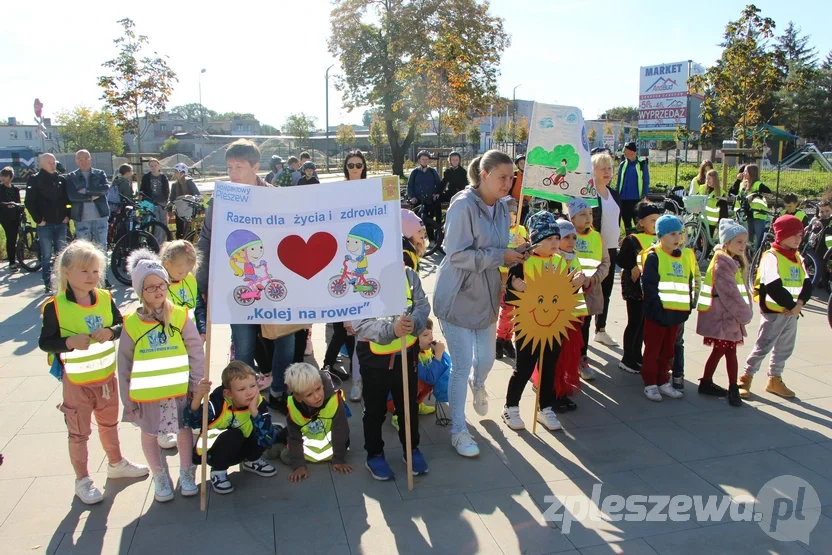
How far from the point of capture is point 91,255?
11.6 feet

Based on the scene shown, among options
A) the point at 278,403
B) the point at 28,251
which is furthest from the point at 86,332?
the point at 28,251

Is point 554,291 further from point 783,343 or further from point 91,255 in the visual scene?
point 91,255

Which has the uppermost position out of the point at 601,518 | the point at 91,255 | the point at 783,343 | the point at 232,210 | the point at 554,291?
the point at 232,210

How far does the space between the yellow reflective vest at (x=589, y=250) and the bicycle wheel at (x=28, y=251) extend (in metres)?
9.21

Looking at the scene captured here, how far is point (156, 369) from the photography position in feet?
11.7

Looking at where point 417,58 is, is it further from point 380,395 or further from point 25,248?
point 380,395

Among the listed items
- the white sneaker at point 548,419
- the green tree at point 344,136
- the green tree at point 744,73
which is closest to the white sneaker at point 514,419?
the white sneaker at point 548,419

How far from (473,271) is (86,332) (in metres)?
2.31

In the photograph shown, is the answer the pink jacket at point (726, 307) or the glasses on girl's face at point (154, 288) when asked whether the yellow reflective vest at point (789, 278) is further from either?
the glasses on girl's face at point (154, 288)

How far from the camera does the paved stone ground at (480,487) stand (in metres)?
3.23

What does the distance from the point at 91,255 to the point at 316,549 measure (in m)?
2.05

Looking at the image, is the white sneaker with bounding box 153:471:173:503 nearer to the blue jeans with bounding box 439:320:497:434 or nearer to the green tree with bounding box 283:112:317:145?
the blue jeans with bounding box 439:320:497:434

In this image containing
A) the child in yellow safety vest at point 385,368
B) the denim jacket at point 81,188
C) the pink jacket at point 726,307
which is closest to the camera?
the child in yellow safety vest at point 385,368

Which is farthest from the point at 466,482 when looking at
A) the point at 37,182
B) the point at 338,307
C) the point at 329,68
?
the point at 329,68
